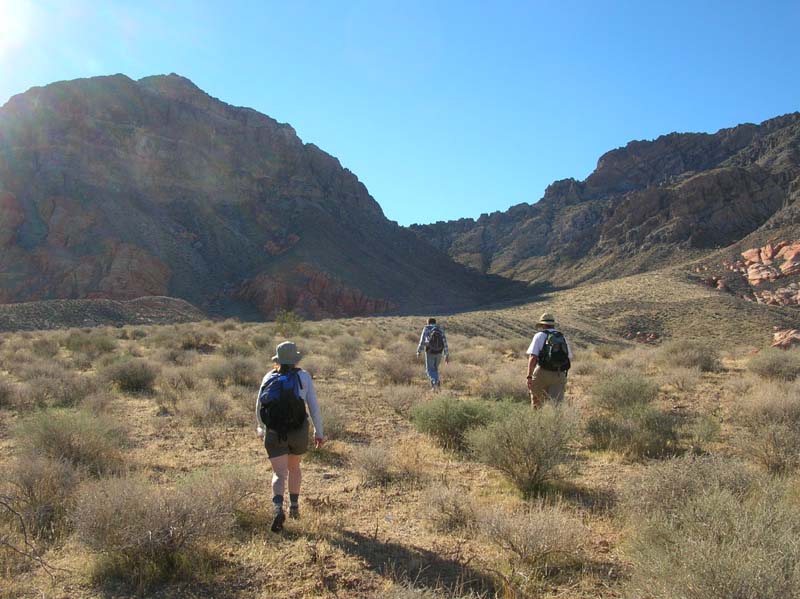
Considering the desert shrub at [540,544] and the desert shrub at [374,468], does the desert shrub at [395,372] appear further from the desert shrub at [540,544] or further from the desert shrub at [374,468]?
the desert shrub at [540,544]

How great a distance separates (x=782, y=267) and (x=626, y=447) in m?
54.2

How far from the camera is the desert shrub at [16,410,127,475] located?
583 cm

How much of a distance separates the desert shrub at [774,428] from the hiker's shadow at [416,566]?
13.2 ft

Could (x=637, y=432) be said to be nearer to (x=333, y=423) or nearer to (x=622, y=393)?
(x=622, y=393)

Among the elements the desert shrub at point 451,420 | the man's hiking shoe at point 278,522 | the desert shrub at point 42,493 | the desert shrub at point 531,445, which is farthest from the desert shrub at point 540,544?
the desert shrub at point 42,493

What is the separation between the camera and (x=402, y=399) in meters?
10.3

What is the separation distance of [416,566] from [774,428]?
467 centimetres

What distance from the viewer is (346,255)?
69312 millimetres

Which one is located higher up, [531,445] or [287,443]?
[287,443]

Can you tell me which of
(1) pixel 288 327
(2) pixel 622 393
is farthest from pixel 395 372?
(1) pixel 288 327

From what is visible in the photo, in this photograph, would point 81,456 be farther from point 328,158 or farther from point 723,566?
point 328,158

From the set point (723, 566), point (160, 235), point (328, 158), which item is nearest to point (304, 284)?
point (160, 235)

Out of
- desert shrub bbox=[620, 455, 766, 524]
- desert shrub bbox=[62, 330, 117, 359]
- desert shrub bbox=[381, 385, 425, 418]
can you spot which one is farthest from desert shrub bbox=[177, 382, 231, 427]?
desert shrub bbox=[62, 330, 117, 359]

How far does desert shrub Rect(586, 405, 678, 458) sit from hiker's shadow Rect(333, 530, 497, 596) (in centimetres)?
382
